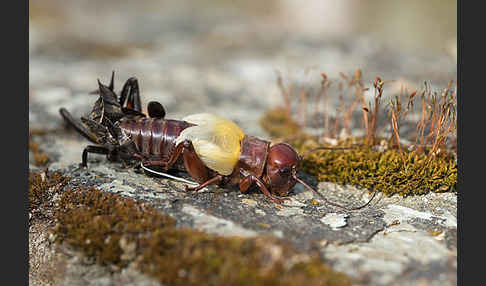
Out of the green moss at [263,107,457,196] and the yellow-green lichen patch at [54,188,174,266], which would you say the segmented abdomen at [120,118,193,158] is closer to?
the yellow-green lichen patch at [54,188,174,266]

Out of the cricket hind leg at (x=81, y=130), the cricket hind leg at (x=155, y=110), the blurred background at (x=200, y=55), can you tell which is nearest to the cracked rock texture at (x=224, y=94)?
the blurred background at (x=200, y=55)

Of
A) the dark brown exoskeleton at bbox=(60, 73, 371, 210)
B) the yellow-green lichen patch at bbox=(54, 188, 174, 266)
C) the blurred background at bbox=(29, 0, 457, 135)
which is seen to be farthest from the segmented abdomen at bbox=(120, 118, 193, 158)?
the blurred background at bbox=(29, 0, 457, 135)

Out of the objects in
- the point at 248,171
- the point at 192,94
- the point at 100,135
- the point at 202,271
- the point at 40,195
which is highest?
the point at 192,94

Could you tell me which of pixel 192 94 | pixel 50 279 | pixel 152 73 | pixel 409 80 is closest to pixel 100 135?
pixel 50 279

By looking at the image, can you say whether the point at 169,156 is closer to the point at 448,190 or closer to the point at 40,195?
the point at 40,195

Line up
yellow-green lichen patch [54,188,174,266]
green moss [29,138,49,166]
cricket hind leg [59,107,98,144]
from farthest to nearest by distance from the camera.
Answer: green moss [29,138,49,166]
cricket hind leg [59,107,98,144]
yellow-green lichen patch [54,188,174,266]

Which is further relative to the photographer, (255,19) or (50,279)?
(255,19)

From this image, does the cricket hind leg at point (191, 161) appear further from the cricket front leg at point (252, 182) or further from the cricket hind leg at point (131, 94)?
the cricket hind leg at point (131, 94)
